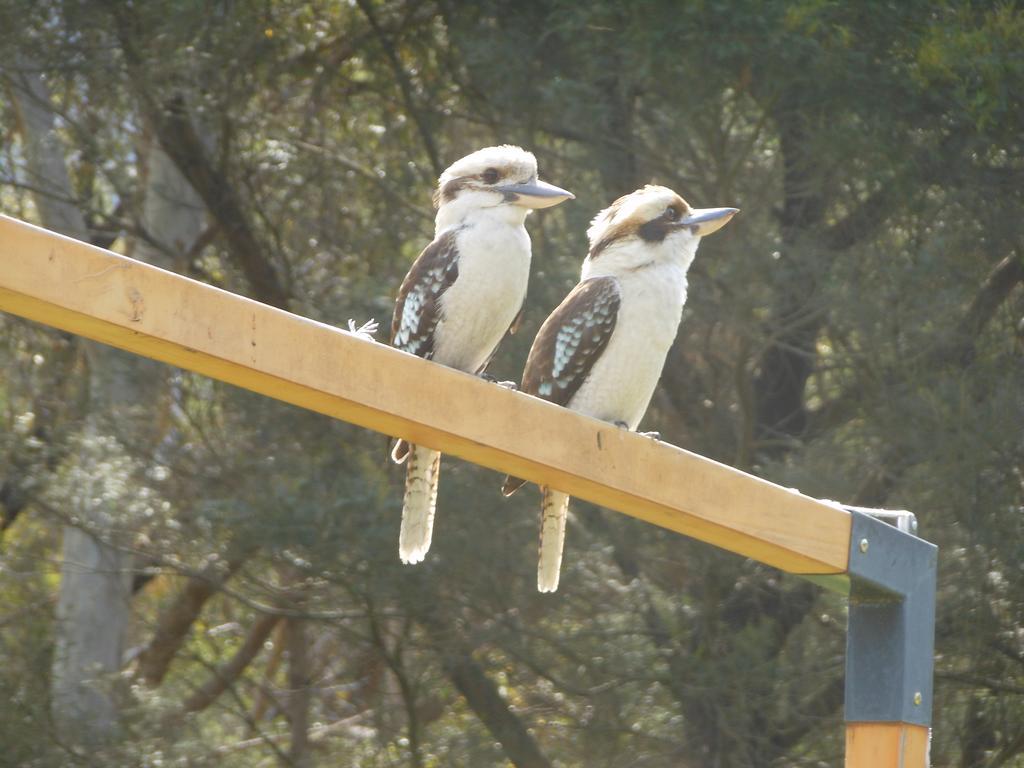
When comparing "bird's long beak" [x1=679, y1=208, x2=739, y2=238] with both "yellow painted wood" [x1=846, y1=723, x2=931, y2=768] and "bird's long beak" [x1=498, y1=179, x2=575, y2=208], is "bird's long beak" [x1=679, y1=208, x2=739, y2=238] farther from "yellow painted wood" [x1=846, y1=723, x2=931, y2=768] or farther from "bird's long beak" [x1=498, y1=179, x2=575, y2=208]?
"yellow painted wood" [x1=846, y1=723, x2=931, y2=768]

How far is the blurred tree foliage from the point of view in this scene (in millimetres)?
4891

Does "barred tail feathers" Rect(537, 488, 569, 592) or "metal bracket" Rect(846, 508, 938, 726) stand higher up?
"barred tail feathers" Rect(537, 488, 569, 592)

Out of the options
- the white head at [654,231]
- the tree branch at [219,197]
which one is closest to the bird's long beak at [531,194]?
the white head at [654,231]

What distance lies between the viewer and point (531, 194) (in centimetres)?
315

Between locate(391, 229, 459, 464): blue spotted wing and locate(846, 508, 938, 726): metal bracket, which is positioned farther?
locate(391, 229, 459, 464): blue spotted wing

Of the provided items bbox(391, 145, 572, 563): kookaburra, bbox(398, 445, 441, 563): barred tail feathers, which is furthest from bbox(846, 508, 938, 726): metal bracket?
bbox(391, 145, 572, 563): kookaburra

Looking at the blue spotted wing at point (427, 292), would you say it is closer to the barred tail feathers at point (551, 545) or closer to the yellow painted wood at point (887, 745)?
the barred tail feathers at point (551, 545)

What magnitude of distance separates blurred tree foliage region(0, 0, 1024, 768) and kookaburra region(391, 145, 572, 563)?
5.88ft

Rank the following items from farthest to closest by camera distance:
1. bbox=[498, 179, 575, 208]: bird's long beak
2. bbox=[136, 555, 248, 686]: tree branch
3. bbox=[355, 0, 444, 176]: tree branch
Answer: bbox=[136, 555, 248, 686]: tree branch
bbox=[355, 0, 444, 176]: tree branch
bbox=[498, 179, 575, 208]: bird's long beak

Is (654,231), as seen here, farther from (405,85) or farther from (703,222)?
(405,85)

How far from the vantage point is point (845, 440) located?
5297 millimetres

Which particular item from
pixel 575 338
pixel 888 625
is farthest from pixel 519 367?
pixel 888 625

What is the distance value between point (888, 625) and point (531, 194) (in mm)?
1224

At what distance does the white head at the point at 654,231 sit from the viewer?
131 inches
